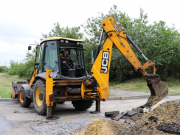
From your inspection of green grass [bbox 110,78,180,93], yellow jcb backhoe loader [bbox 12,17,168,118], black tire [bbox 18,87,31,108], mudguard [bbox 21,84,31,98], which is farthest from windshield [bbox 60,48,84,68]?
green grass [bbox 110,78,180,93]

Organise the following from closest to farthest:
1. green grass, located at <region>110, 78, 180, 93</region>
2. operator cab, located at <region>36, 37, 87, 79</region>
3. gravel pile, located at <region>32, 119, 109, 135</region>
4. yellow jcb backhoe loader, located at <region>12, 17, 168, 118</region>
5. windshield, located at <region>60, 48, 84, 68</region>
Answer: gravel pile, located at <region>32, 119, 109, 135</region>, yellow jcb backhoe loader, located at <region>12, 17, 168, 118</region>, operator cab, located at <region>36, 37, 87, 79</region>, windshield, located at <region>60, 48, 84, 68</region>, green grass, located at <region>110, 78, 180, 93</region>

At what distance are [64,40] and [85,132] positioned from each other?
4.32 m

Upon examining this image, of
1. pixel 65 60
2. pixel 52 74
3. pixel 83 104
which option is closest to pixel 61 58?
pixel 65 60

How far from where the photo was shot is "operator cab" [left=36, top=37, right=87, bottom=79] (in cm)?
773

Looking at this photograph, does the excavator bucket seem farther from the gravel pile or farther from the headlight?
the headlight

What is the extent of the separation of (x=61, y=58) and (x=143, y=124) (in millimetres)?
4152

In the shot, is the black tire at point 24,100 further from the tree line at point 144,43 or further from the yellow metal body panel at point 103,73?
the tree line at point 144,43

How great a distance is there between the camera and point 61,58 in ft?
25.9

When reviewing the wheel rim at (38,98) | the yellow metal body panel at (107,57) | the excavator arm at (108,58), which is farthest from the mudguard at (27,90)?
the excavator arm at (108,58)

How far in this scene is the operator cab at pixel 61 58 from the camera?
7.73 m

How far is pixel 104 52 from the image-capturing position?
7660mm

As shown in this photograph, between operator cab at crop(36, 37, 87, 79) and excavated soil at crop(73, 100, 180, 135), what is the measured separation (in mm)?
2850

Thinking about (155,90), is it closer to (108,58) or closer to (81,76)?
(108,58)

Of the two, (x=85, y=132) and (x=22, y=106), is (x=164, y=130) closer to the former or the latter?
(x=85, y=132)
